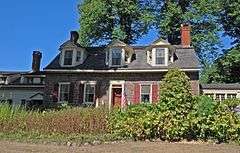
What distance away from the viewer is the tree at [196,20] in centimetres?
4347

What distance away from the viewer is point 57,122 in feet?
66.7

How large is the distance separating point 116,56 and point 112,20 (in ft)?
32.6

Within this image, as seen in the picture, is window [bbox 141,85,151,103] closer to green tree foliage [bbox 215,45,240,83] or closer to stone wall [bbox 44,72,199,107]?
stone wall [bbox 44,72,199,107]

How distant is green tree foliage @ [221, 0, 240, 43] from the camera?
44.1 meters

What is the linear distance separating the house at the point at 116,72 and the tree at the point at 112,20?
Result: 23.3 feet

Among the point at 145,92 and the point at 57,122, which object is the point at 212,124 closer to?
the point at 57,122

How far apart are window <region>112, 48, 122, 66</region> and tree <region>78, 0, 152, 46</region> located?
24.9ft

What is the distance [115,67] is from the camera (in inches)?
1401

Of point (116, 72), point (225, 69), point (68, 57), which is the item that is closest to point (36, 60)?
point (68, 57)

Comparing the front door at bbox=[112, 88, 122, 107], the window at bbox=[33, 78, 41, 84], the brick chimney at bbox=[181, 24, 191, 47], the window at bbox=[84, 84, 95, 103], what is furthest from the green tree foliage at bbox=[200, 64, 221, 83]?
the window at bbox=[33, 78, 41, 84]

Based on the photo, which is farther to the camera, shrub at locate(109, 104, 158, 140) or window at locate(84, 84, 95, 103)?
window at locate(84, 84, 95, 103)

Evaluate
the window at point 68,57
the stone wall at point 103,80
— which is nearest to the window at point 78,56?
the window at point 68,57

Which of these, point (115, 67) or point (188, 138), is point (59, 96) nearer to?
point (115, 67)

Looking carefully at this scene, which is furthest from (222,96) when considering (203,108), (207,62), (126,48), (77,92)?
(203,108)
